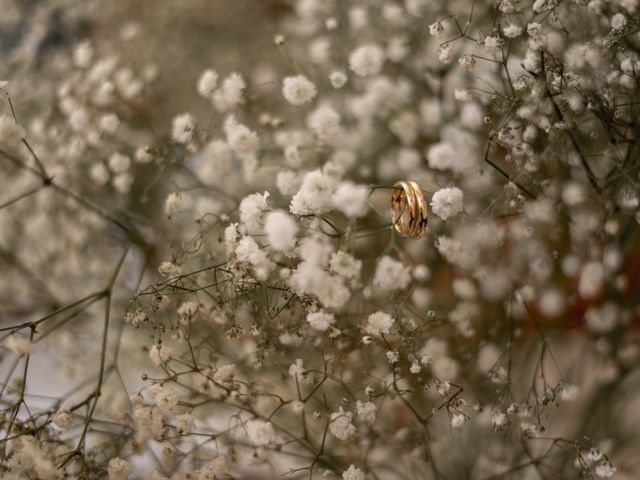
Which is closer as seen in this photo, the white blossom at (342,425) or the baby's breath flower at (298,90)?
the white blossom at (342,425)

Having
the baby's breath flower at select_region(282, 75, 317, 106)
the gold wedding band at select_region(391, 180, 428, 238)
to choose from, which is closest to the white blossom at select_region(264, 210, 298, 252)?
the gold wedding band at select_region(391, 180, 428, 238)

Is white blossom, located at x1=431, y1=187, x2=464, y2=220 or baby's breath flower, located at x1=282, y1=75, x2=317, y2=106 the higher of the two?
baby's breath flower, located at x1=282, y1=75, x2=317, y2=106

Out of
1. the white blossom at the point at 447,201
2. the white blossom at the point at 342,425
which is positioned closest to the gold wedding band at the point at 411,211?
the white blossom at the point at 447,201

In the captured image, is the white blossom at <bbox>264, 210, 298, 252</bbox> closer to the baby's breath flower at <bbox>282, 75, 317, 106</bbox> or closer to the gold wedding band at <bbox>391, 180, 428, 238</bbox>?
the gold wedding band at <bbox>391, 180, 428, 238</bbox>

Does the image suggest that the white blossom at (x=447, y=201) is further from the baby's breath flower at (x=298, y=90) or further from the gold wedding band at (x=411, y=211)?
the baby's breath flower at (x=298, y=90)

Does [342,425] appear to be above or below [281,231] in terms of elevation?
below

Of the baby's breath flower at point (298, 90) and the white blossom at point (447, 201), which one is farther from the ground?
the baby's breath flower at point (298, 90)

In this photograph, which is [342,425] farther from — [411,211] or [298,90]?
[298,90]

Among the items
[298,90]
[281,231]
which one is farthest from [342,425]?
[298,90]

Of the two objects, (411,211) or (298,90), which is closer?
(411,211)

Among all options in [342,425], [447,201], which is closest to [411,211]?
[447,201]
